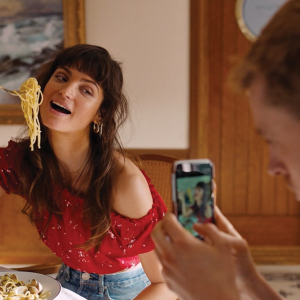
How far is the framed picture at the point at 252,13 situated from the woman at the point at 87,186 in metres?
1.69

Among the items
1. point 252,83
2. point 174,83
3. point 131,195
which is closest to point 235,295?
point 252,83

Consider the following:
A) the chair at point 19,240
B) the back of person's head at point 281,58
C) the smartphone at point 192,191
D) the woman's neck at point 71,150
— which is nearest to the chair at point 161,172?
the woman's neck at point 71,150

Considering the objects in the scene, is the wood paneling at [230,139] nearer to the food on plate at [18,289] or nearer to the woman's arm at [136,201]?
the woman's arm at [136,201]

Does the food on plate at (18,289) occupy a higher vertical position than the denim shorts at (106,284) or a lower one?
higher

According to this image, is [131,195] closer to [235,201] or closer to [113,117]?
[113,117]

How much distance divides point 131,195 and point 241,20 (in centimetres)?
201

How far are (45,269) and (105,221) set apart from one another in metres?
0.31

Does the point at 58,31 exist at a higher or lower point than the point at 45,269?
higher

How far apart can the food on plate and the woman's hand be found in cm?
47

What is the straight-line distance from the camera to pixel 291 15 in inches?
18.8

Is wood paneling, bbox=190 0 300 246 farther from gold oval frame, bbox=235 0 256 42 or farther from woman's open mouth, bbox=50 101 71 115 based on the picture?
woman's open mouth, bbox=50 101 71 115

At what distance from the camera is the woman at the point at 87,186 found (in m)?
1.26

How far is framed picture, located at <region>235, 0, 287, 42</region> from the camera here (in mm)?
2750

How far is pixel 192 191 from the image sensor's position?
0.67 meters
